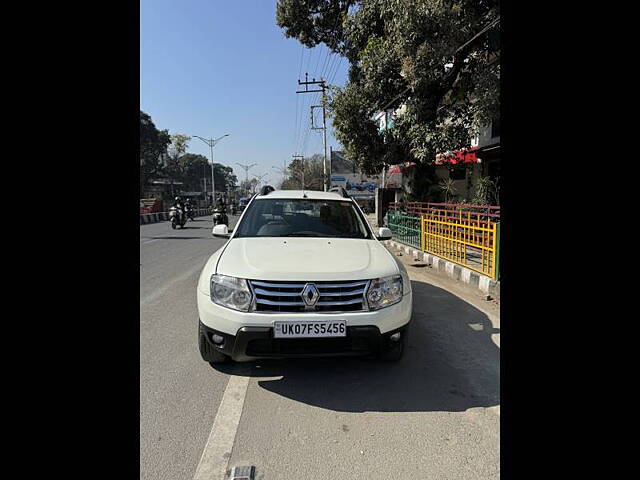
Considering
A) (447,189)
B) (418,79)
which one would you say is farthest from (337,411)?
(447,189)

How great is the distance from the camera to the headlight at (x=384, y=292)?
9.09 feet

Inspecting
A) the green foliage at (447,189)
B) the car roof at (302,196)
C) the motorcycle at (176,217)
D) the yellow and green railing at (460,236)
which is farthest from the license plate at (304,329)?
the motorcycle at (176,217)

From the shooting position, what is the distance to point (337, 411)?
8.29ft

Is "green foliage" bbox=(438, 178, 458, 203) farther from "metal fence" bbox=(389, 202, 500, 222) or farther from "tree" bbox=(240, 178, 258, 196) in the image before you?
"tree" bbox=(240, 178, 258, 196)

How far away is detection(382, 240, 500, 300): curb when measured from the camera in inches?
222

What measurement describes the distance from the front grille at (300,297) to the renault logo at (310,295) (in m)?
0.02

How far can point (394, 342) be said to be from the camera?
2.85 meters
